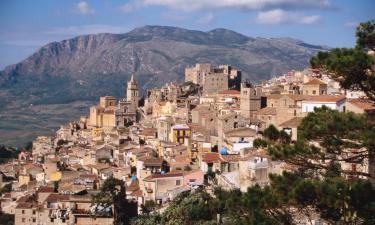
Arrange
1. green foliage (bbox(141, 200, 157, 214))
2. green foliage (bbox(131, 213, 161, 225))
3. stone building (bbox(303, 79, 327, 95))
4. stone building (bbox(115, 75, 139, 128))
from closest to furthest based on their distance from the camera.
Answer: green foliage (bbox(131, 213, 161, 225)) < green foliage (bbox(141, 200, 157, 214)) < stone building (bbox(303, 79, 327, 95)) < stone building (bbox(115, 75, 139, 128))

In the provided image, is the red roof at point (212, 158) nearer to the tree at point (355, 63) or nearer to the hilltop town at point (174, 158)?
the hilltop town at point (174, 158)

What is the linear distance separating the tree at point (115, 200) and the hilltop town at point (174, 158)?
49 cm

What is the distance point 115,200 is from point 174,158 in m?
8.53

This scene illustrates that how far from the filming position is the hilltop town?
36.4 m

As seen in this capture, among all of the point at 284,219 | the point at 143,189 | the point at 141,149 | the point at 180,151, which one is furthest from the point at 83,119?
the point at 284,219

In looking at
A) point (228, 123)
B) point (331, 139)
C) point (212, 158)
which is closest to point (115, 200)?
point (212, 158)

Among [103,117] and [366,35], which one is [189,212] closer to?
[366,35]

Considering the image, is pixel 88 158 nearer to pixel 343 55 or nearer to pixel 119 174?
pixel 119 174

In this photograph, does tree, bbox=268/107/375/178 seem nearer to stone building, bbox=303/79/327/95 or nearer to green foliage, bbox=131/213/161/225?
green foliage, bbox=131/213/161/225

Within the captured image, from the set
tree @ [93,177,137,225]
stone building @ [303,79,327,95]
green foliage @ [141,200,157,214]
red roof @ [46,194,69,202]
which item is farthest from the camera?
stone building @ [303,79,327,95]

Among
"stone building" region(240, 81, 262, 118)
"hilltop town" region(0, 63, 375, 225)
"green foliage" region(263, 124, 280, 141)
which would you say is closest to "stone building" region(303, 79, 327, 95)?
"hilltop town" region(0, 63, 375, 225)

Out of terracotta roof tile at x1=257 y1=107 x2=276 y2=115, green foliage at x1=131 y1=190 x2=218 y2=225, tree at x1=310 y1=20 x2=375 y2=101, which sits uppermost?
tree at x1=310 y1=20 x2=375 y2=101

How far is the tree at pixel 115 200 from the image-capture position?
123 ft

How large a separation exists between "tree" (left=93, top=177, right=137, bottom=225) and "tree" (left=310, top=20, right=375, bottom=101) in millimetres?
23018
